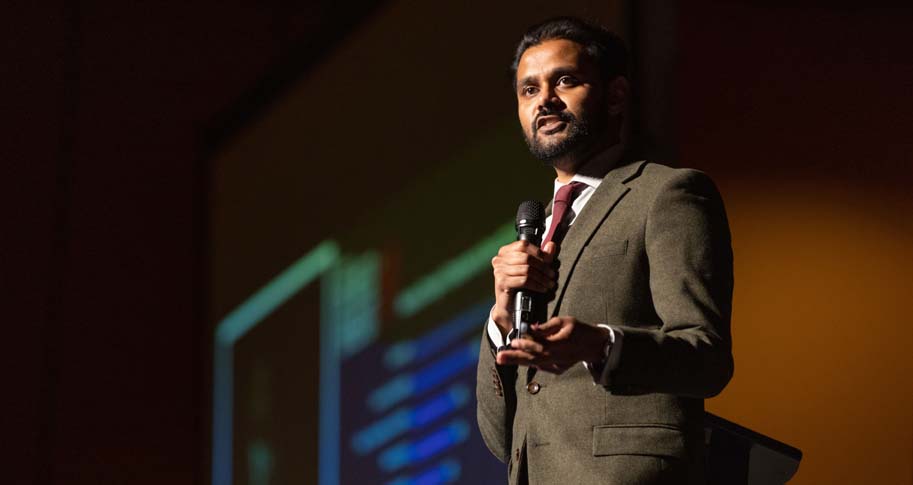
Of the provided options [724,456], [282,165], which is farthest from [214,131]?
[724,456]

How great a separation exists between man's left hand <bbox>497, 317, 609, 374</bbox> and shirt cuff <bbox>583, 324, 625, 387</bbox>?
0.02 m

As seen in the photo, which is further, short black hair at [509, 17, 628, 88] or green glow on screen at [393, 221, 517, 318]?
green glow on screen at [393, 221, 517, 318]

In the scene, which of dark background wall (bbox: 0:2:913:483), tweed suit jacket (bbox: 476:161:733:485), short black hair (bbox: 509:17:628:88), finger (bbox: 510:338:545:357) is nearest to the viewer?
finger (bbox: 510:338:545:357)

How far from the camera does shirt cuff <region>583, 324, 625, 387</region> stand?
1.39 meters

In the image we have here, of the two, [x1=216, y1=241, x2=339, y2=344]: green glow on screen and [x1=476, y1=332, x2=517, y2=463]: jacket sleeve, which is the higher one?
[x1=216, y1=241, x2=339, y2=344]: green glow on screen

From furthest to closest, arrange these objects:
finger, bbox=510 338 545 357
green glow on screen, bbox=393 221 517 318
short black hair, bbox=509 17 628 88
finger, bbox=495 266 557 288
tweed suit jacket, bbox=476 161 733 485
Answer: green glow on screen, bbox=393 221 517 318 < short black hair, bbox=509 17 628 88 < finger, bbox=495 266 557 288 < tweed suit jacket, bbox=476 161 733 485 < finger, bbox=510 338 545 357

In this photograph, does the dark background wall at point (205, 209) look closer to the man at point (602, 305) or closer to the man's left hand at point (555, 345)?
the man at point (602, 305)

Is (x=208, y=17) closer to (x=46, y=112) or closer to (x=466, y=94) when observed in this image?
(x=46, y=112)

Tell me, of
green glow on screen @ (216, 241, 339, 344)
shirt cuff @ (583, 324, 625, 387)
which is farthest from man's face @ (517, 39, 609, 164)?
green glow on screen @ (216, 241, 339, 344)

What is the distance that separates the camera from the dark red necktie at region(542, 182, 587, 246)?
5.60 feet

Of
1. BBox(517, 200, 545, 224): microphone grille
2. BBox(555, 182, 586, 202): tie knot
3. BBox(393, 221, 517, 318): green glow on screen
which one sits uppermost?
BBox(393, 221, 517, 318): green glow on screen

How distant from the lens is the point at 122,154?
154 inches

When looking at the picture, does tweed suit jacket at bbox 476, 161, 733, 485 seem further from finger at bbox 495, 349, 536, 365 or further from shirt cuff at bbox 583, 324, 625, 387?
finger at bbox 495, 349, 536, 365

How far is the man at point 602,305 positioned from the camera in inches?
55.9
